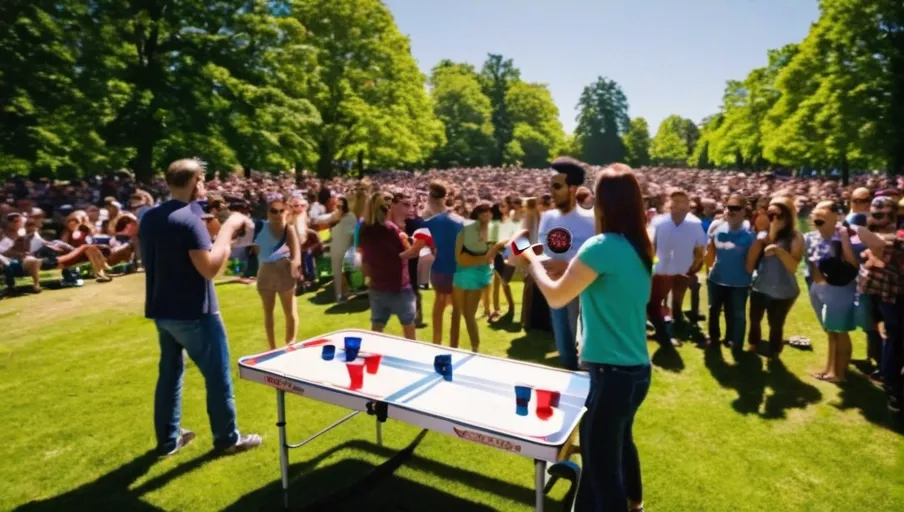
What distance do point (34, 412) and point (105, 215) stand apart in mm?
9623

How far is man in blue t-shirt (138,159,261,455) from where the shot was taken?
375 centimetres

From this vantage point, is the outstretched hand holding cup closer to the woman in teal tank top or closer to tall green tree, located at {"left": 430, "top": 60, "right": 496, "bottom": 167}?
the woman in teal tank top

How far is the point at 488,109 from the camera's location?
189ft

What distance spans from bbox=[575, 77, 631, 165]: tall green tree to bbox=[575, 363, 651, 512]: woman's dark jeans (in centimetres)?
7234

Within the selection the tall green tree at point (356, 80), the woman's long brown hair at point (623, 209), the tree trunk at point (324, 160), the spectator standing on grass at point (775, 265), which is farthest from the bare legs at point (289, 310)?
the tree trunk at point (324, 160)

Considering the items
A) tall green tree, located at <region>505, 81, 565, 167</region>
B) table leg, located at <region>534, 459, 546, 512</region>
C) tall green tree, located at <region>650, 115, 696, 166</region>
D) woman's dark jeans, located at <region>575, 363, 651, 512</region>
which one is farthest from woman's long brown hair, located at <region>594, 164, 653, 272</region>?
tall green tree, located at <region>650, 115, 696, 166</region>

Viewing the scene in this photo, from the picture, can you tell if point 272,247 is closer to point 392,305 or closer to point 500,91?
point 392,305

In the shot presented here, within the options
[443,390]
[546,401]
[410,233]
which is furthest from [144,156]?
[546,401]

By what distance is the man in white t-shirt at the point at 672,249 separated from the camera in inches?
265

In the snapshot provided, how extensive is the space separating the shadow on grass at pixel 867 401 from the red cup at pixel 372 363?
4648 millimetres

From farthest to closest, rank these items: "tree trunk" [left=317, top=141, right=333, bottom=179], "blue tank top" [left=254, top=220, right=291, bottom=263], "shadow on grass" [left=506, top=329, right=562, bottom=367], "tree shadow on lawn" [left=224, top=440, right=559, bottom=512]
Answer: "tree trunk" [left=317, top=141, right=333, bottom=179] < "shadow on grass" [left=506, top=329, right=562, bottom=367] < "blue tank top" [left=254, top=220, right=291, bottom=263] < "tree shadow on lawn" [left=224, top=440, right=559, bottom=512]

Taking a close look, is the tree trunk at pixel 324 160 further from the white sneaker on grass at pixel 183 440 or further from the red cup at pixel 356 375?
the red cup at pixel 356 375

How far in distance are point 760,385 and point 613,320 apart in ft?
→ 13.5

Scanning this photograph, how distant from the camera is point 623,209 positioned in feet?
8.47
